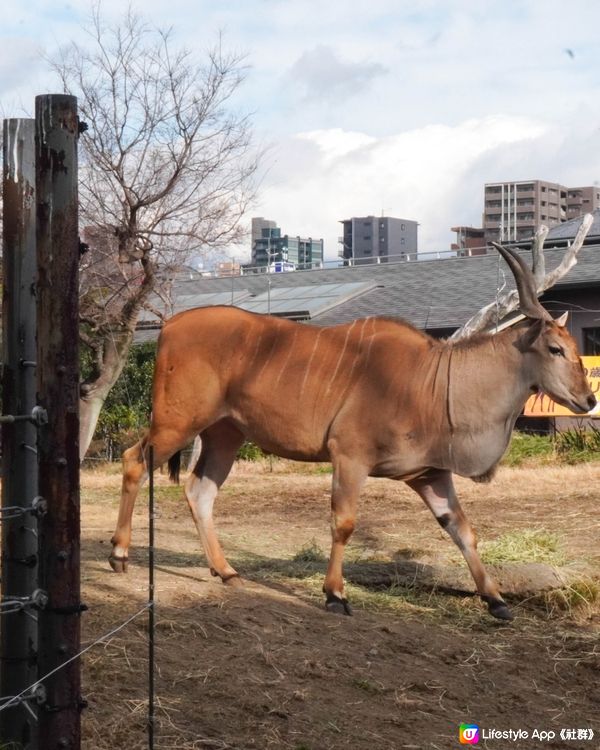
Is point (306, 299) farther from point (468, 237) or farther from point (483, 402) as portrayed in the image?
point (468, 237)

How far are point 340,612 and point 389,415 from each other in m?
1.31

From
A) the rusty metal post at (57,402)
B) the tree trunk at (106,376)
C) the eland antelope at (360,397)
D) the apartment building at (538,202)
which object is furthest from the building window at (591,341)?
the apartment building at (538,202)

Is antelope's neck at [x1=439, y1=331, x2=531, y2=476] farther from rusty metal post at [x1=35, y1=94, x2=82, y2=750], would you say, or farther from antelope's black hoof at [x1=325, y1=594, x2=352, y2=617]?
rusty metal post at [x1=35, y1=94, x2=82, y2=750]

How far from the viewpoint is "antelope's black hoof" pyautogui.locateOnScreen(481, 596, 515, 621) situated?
25.3 feet

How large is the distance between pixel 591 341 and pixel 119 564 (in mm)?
16108

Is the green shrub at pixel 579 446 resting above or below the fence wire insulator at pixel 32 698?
below

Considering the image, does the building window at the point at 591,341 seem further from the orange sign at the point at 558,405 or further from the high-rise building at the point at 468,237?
the high-rise building at the point at 468,237

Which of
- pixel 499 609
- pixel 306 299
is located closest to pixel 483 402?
pixel 499 609

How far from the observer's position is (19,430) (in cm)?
445

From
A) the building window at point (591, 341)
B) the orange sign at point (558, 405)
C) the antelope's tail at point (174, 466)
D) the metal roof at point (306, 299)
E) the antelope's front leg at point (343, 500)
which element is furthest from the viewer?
the metal roof at point (306, 299)

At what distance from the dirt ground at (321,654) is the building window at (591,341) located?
40.1 feet

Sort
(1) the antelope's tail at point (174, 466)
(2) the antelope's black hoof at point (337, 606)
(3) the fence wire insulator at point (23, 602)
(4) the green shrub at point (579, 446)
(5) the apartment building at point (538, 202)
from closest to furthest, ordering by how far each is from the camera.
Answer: (3) the fence wire insulator at point (23, 602) → (2) the antelope's black hoof at point (337, 606) → (1) the antelope's tail at point (174, 466) → (4) the green shrub at point (579, 446) → (5) the apartment building at point (538, 202)

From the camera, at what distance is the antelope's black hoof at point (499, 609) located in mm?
7699

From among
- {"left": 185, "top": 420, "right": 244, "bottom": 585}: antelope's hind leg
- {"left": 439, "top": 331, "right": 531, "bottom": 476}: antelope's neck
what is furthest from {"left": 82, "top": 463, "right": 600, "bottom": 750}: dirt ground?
{"left": 439, "top": 331, "right": 531, "bottom": 476}: antelope's neck
